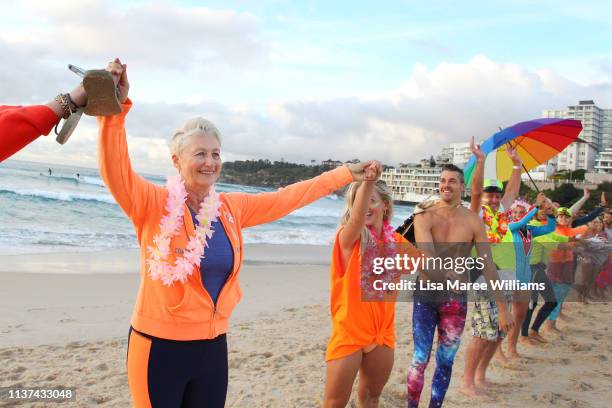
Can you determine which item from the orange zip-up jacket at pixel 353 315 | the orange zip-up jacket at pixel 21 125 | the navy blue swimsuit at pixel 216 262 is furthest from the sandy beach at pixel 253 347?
the orange zip-up jacket at pixel 21 125

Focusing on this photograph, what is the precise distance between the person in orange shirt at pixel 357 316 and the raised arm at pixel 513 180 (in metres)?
2.68

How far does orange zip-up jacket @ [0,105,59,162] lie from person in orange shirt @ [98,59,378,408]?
0.55m

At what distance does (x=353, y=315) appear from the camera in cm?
313

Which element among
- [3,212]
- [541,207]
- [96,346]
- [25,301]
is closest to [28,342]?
[96,346]

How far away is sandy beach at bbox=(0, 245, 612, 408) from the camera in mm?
4520

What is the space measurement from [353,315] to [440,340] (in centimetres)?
101

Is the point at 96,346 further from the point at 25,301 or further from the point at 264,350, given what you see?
the point at 25,301

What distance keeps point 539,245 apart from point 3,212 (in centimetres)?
1775

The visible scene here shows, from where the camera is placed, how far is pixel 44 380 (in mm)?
4508

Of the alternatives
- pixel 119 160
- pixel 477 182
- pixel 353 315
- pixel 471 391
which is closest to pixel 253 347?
pixel 471 391

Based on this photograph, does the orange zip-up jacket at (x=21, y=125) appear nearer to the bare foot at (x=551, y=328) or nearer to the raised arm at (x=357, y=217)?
the raised arm at (x=357, y=217)

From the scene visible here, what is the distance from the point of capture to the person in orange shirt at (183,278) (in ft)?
7.11

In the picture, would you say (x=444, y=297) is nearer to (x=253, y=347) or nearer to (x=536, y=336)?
(x=253, y=347)

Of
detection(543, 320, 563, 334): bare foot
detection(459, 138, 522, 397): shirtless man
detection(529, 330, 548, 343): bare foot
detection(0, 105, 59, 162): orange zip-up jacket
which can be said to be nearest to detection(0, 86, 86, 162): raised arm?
detection(0, 105, 59, 162): orange zip-up jacket
